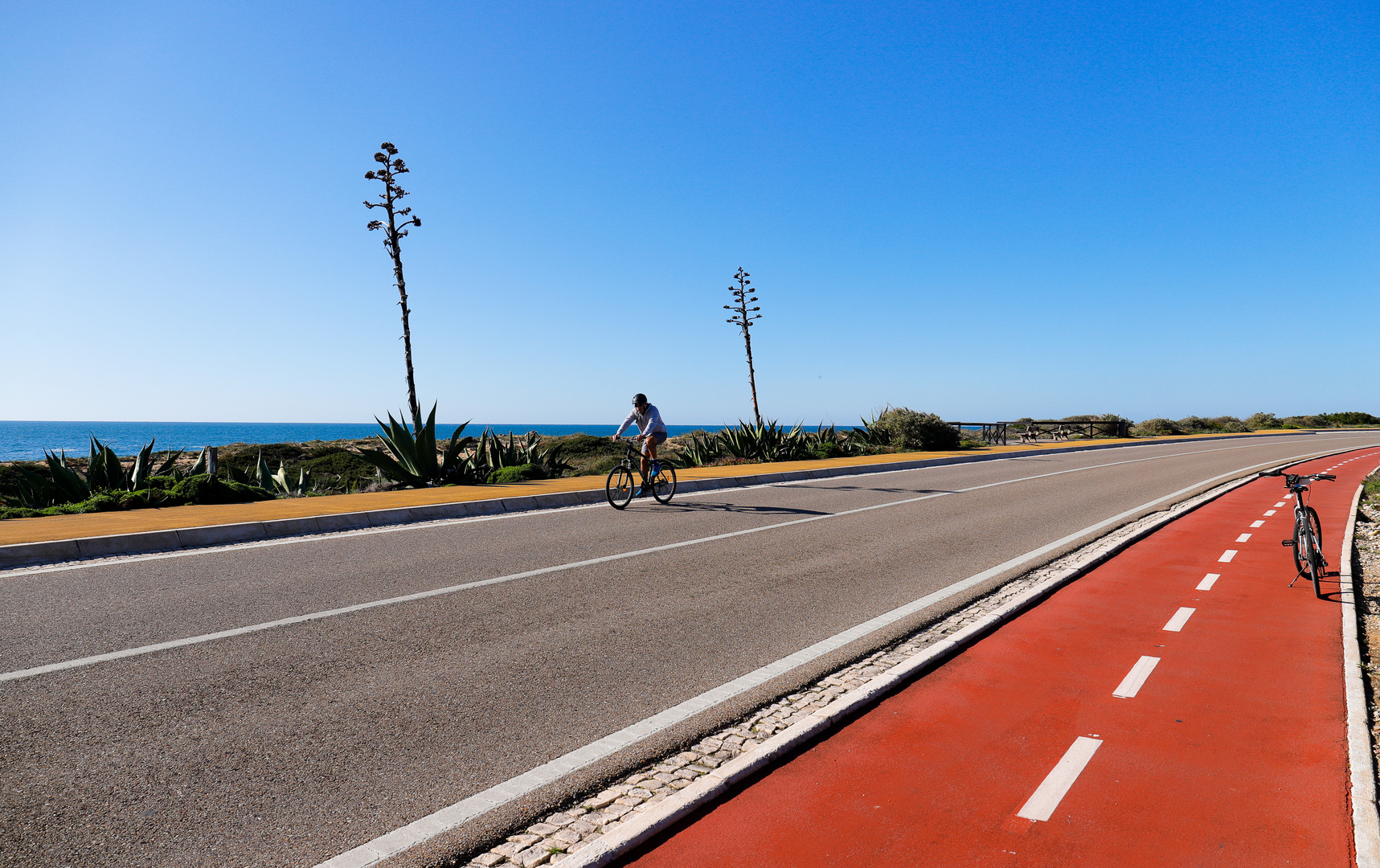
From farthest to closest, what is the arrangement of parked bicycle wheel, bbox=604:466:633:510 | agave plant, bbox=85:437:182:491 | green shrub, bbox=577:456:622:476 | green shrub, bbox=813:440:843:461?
green shrub, bbox=813:440:843:461 < green shrub, bbox=577:456:622:476 < agave plant, bbox=85:437:182:491 < parked bicycle wheel, bbox=604:466:633:510

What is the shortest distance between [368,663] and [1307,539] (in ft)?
25.2

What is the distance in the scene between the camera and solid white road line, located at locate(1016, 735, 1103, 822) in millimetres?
3100

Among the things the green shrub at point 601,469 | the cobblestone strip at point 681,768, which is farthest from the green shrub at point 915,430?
the cobblestone strip at point 681,768

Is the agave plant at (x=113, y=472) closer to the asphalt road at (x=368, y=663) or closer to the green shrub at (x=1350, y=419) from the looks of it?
the asphalt road at (x=368, y=663)

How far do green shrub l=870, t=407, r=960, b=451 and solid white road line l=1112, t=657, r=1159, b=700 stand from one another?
80.5 feet

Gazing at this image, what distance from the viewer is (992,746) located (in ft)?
12.1

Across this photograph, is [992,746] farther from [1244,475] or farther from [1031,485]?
[1244,475]

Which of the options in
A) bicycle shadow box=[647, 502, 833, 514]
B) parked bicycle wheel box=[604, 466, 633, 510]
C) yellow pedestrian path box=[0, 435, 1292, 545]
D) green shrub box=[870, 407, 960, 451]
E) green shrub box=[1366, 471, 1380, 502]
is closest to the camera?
yellow pedestrian path box=[0, 435, 1292, 545]

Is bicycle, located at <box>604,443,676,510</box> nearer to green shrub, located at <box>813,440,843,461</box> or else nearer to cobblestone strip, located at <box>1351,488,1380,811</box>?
cobblestone strip, located at <box>1351,488,1380,811</box>

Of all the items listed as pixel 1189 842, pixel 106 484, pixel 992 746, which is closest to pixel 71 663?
pixel 992 746

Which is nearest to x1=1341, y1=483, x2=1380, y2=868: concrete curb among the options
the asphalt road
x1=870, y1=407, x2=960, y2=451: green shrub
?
the asphalt road

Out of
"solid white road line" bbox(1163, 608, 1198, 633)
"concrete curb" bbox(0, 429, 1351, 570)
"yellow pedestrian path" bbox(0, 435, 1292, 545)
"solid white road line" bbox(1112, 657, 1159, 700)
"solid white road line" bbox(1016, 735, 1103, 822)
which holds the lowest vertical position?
"solid white road line" bbox(1016, 735, 1103, 822)

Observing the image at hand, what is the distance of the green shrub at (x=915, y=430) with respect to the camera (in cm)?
2945

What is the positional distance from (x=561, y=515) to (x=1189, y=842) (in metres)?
9.11
